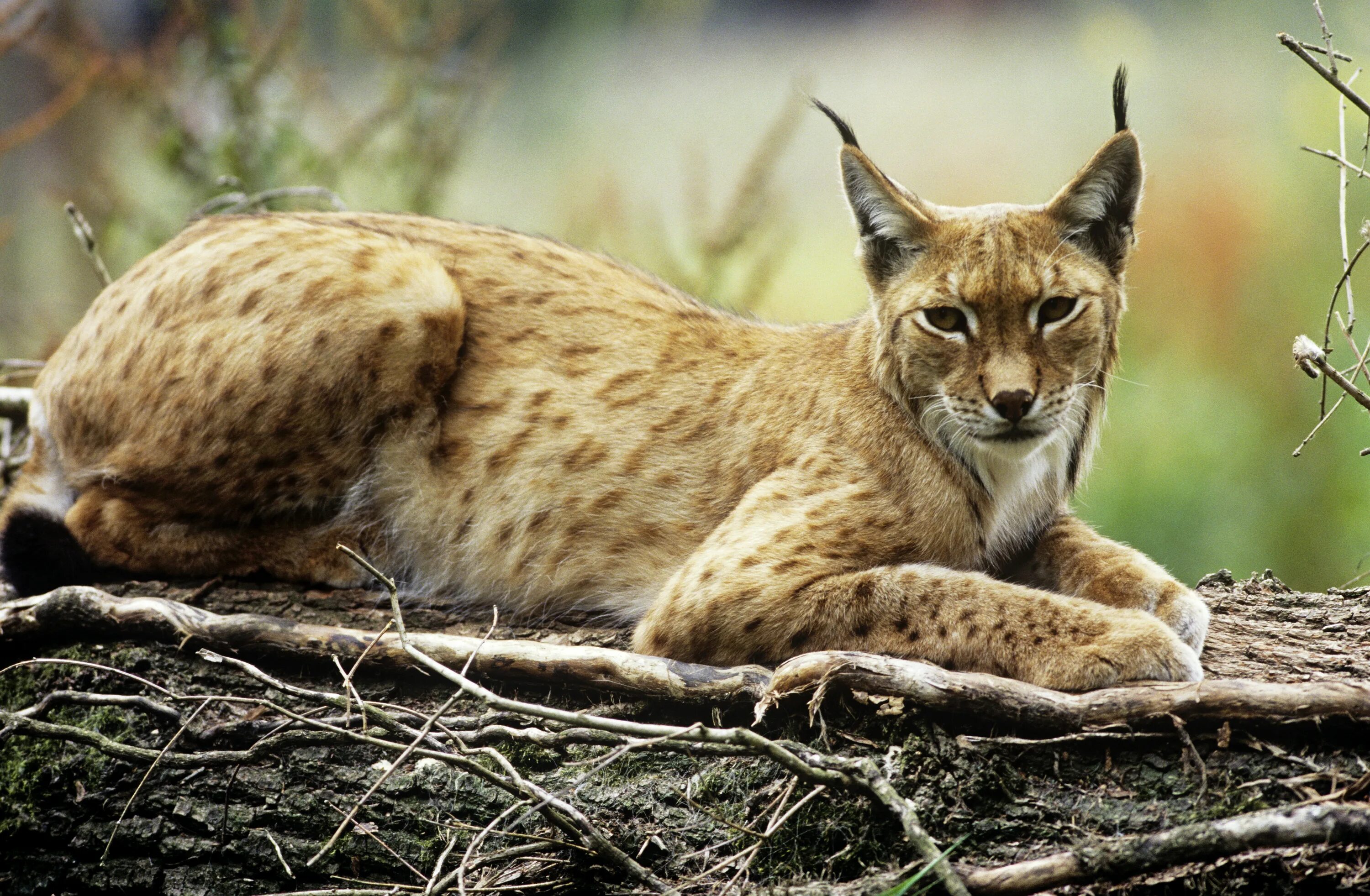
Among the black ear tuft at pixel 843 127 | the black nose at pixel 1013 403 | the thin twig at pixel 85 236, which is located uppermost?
the black ear tuft at pixel 843 127

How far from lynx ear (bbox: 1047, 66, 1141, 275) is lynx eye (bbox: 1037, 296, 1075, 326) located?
234mm

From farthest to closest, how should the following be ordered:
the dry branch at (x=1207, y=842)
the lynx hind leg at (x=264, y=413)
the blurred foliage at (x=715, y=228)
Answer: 1. the blurred foliage at (x=715, y=228)
2. the lynx hind leg at (x=264, y=413)
3. the dry branch at (x=1207, y=842)

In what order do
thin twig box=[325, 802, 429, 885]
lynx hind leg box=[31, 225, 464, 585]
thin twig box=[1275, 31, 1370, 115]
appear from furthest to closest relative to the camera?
lynx hind leg box=[31, 225, 464, 585] → thin twig box=[1275, 31, 1370, 115] → thin twig box=[325, 802, 429, 885]

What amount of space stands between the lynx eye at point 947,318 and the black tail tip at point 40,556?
2907mm

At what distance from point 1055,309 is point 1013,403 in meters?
0.34

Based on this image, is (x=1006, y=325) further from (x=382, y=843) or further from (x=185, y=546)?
(x=185, y=546)

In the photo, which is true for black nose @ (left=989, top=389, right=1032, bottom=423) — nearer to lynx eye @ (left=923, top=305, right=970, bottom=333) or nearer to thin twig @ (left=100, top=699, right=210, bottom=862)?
lynx eye @ (left=923, top=305, right=970, bottom=333)

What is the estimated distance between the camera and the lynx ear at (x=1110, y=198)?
11.2ft

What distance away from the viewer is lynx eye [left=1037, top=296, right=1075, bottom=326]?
3387 mm

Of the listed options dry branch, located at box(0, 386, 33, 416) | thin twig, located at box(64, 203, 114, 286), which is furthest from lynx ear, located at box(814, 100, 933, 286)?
dry branch, located at box(0, 386, 33, 416)

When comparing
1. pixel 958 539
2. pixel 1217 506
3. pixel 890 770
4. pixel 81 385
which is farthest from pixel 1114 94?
pixel 1217 506

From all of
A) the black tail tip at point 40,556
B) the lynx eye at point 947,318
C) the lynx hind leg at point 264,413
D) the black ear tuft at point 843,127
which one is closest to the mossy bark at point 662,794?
the black tail tip at point 40,556

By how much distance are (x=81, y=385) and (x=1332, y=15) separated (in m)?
7.46

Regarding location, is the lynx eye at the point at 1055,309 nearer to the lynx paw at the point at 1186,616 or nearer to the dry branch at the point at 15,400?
the lynx paw at the point at 1186,616
